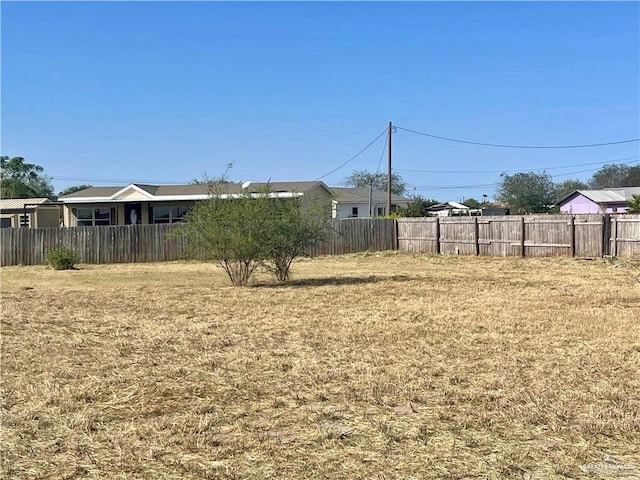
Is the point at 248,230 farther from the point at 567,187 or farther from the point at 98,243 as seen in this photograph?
the point at 567,187

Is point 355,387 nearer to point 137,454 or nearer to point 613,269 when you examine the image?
point 137,454

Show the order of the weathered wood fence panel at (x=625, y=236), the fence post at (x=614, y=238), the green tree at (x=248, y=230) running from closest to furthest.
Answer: the green tree at (x=248, y=230) < the weathered wood fence panel at (x=625, y=236) < the fence post at (x=614, y=238)

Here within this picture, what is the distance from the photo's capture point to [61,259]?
23359mm

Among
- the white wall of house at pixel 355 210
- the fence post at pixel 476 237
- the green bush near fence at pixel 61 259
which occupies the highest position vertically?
the white wall of house at pixel 355 210

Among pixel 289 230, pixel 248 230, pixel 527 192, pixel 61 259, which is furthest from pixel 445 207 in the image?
pixel 248 230

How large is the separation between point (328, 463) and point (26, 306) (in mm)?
9549

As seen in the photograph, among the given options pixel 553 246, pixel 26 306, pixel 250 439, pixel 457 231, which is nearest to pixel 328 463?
pixel 250 439

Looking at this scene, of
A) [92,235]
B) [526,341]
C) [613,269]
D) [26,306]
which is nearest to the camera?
[526,341]

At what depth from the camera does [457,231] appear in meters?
27.2

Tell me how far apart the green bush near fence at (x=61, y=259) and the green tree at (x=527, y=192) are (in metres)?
57.1

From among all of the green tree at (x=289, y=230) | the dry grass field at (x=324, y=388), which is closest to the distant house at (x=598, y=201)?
the green tree at (x=289, y=230)

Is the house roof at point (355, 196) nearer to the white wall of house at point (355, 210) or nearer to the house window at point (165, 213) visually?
the white wall of house at point (355, 210)

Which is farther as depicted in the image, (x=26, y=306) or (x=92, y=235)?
(x=92, y=235)

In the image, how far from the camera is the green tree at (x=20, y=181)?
7181 centimetres
